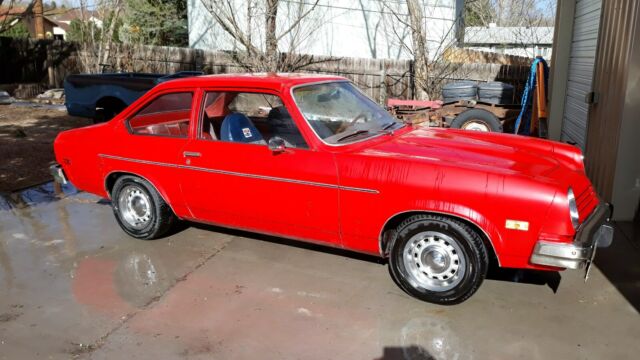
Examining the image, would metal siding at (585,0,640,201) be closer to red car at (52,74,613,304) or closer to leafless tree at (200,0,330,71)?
red car at (52,74,613,304)

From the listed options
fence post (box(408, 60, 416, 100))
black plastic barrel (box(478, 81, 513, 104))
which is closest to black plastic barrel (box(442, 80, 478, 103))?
black plastic barrel (box(478, 81, 513, 104))

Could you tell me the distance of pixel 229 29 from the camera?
47.1 feet

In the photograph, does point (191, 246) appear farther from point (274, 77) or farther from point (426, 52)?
point (426, 52)

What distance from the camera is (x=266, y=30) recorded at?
14258 mm

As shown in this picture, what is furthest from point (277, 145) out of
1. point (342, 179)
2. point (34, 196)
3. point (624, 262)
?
point (34, 196)

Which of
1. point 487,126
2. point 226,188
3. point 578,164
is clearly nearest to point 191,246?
point 226,188

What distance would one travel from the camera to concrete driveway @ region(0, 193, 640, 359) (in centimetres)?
336

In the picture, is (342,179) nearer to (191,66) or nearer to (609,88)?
(609,88)

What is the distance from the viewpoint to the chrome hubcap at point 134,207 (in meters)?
5.20

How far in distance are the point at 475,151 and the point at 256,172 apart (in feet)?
5.89

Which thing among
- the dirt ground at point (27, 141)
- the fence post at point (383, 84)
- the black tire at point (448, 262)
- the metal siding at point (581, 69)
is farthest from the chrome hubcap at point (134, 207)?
the fence post at point (383, 84)

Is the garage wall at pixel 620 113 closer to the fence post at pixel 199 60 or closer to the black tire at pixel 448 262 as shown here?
the black tire at pixel 448 262

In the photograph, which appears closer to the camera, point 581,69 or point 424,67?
point 581,69

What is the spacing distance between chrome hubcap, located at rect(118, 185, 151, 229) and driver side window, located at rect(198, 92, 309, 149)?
41.4 inches
